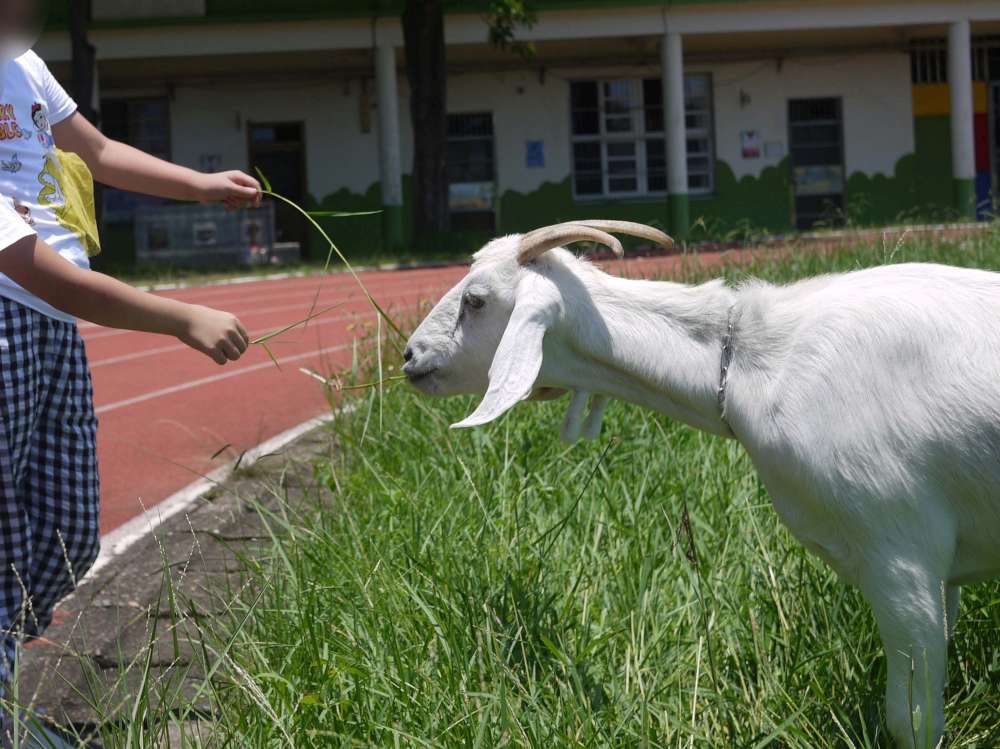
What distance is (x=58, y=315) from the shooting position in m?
2.80

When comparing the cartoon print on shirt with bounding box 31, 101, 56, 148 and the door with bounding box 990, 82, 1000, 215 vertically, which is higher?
the door with bounding box 990, 82, 1000, 215

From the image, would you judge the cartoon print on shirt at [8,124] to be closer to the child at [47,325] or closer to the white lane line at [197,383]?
the child at [47,325]

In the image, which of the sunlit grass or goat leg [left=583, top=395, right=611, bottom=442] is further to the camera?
goat leg [left=583, top=395, right=611, bottom=442]

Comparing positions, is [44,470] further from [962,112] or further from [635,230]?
[962,112]

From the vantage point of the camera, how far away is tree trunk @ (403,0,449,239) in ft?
65.7

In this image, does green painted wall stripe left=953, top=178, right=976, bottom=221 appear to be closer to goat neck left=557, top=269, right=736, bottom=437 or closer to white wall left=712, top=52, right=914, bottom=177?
white wall left=712, top=52, right=914, bottom=177

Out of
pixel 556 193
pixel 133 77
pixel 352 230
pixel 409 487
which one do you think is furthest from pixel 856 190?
pixel 409 487

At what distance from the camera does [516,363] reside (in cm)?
262

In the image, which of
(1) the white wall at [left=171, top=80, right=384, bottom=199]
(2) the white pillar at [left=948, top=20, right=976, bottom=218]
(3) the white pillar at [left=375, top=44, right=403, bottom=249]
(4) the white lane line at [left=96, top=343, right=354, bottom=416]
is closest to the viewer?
(4) the white lane line at [left=96, top=343, right=354, bottom=416]

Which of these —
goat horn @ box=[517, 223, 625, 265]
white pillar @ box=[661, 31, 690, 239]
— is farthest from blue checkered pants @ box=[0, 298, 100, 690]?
white pillar @ box=[661, 31, 690, 239]

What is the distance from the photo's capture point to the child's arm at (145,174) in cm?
312

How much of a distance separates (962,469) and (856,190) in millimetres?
24203

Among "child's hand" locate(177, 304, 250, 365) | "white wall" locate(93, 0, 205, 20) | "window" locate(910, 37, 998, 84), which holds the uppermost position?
"white wall" locate(93, 0, 205, 20)

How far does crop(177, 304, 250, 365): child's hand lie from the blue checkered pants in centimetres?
41
